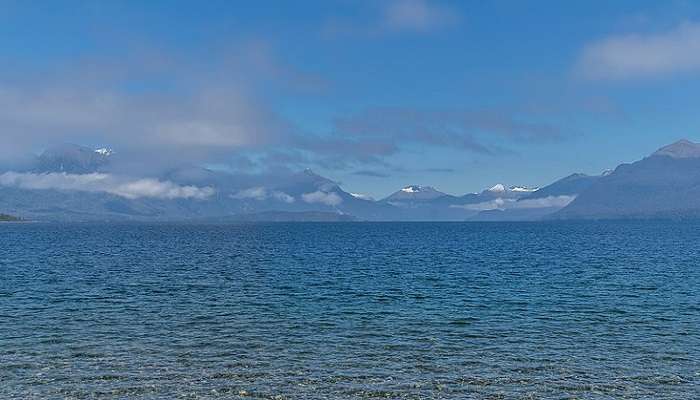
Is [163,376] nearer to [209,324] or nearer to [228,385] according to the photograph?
[228,385]

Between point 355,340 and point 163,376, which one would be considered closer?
point 163,376

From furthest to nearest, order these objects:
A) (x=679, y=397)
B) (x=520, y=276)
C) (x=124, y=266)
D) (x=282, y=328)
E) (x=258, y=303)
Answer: (x=124, y=266) < (x=520, y=276) < (x=258, y=303) < (x=282, y=328) < (x=679, y=397)

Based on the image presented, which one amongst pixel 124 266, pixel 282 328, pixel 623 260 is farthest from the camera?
pixel 623 260

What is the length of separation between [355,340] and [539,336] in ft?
44.7

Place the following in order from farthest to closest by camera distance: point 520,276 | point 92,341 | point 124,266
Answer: point 124,266, point 520,276, point 92,341

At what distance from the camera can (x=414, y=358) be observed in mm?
36312

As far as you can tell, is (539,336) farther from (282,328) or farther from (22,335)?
(22,335)

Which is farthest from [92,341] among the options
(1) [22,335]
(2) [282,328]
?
(2) [282,328]

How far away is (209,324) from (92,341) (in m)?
9.25

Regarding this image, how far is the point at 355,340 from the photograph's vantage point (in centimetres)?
4116

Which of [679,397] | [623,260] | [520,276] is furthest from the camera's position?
[623,260]

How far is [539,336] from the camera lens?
4219 cm

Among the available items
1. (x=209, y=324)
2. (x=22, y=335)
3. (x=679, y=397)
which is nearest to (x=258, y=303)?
(x=209, y=324)

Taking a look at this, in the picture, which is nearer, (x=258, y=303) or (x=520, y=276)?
(x=258, y=303)
